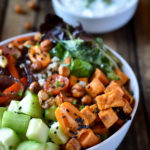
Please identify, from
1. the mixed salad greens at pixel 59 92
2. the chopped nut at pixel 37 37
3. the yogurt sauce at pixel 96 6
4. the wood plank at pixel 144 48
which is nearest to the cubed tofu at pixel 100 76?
the mixed salad greens at pixel 59 92

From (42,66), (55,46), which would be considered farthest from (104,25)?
(42,66)

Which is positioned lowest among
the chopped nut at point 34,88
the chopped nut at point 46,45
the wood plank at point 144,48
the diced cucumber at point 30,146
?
the wood plank at point 144,48

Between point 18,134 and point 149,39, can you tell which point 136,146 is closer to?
point 18,134

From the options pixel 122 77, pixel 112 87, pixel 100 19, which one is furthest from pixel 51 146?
pixel 100 19

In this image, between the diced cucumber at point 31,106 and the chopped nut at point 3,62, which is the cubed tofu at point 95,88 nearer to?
the diced cucumber at point 31,106

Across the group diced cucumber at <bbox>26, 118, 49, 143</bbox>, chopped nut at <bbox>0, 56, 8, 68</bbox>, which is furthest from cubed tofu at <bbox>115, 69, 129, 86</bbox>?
chopped nut at <bbox>0, 56, 8, 68</bbox>

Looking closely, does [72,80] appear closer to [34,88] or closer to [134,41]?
[34,88]
